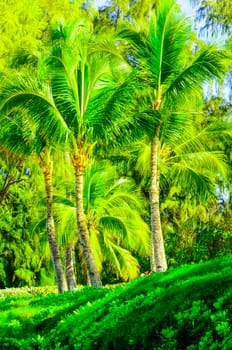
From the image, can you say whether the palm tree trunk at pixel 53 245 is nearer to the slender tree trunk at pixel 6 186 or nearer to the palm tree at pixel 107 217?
the palm tree at pixel 107 217

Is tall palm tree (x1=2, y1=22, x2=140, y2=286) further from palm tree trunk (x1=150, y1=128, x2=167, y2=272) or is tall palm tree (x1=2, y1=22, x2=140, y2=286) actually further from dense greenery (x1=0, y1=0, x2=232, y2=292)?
palm tree trunk (x1=150, y1=128, x2=167, y2=272)

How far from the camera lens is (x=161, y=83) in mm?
19125

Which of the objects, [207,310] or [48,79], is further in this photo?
[48,79]

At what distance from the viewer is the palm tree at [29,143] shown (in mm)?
18625

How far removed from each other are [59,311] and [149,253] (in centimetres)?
1814

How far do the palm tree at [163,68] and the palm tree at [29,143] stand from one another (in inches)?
119

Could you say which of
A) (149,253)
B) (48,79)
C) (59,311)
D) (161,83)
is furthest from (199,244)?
(59,311)

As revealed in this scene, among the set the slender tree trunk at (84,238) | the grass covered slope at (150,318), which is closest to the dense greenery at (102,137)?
the slender tree trunk at (84,238)

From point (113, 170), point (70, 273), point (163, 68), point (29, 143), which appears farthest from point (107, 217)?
point (163, 68)

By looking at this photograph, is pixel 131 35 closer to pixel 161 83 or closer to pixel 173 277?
pixel 161 83

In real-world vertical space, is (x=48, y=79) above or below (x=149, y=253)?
above

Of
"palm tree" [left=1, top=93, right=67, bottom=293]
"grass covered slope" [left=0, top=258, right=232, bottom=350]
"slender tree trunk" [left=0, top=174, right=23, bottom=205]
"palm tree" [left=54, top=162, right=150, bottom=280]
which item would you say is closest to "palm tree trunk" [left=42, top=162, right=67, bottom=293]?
"palm tree" [left=1, top=93, right=67, bottom=293]

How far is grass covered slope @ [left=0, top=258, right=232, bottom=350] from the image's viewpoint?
598 cm

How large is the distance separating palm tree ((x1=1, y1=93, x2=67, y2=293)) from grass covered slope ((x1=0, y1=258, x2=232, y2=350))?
30.2 feet
